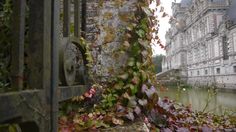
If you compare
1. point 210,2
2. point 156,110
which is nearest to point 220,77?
point 210,2

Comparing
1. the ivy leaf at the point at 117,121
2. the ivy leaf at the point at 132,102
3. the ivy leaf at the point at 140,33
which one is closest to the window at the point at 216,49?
the ivy leaf at the point at 140,33

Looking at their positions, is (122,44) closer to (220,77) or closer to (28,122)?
(28,122)

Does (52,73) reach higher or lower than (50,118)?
higher

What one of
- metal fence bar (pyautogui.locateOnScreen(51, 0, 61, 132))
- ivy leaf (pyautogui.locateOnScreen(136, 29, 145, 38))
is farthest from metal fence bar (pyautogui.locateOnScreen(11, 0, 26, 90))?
ivy leaf (pyautogui.locateOnScreen(136, 29, 145, 38))

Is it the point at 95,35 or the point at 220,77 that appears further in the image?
the point at 220,77

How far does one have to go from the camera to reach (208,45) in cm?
4884

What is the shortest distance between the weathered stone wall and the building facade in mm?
24792

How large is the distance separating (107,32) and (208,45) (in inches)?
1854

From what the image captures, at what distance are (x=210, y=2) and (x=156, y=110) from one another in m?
48.1

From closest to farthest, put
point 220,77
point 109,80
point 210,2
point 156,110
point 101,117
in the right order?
point 101,117 < point 109,80 < point 156,110 < point 220,77 < point 210,2

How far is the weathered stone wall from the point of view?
138 inches

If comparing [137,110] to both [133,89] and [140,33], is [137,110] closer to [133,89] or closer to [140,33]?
[133,89]

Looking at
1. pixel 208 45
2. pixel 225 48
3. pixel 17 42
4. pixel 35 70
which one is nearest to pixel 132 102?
pixel 35 70

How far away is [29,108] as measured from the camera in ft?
4.18
